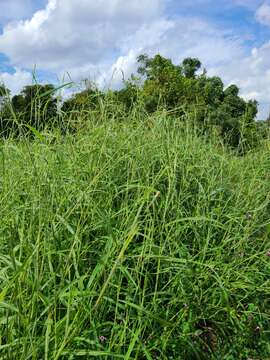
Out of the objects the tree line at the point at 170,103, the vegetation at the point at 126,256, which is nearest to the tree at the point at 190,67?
the tree line at the point at 170,103

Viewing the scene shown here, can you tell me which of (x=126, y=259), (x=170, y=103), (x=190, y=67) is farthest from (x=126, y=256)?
(x=190, y=67)

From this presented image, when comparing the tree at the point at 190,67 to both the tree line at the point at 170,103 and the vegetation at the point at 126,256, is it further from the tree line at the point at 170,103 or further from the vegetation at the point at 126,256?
the vegetation at the point at 126,256

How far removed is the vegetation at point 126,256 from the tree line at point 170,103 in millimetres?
318

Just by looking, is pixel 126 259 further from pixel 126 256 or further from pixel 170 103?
pixel 170 103

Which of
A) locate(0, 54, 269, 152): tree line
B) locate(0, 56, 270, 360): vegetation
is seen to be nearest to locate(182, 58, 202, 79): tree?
locate(0, 54, 269, 152): tree line

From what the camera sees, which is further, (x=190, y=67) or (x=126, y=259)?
(x=190, y=67)

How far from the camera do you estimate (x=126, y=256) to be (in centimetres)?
187

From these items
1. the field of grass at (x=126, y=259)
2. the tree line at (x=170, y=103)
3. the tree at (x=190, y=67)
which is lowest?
the field of grass at (x=126, y=259)

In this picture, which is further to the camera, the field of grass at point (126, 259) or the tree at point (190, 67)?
the tree at point (190, 67)

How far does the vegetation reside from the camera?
157 cm

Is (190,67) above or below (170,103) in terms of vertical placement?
above

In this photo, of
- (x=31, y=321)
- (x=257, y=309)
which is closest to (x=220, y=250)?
(x=257, y=309)

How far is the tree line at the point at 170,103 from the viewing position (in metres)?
3.44

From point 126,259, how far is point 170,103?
10946mm
